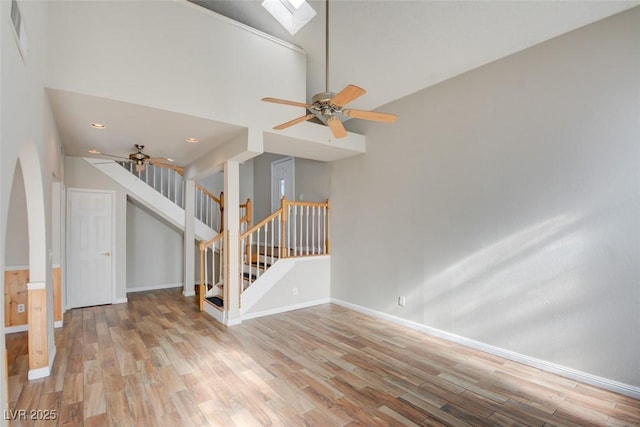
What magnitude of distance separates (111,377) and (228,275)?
6.14 ft

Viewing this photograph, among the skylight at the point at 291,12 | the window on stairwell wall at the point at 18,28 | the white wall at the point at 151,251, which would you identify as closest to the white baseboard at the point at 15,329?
the white wall at the point at 151,251

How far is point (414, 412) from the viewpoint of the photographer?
2.43 meters

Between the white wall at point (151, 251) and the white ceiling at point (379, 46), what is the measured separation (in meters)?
2.20

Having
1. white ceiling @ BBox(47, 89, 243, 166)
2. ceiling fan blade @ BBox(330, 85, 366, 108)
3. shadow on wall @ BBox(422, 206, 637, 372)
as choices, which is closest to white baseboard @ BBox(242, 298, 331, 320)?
shadow on wall @ BBox(422, 206, 637, 372)

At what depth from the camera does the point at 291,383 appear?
2854 mm

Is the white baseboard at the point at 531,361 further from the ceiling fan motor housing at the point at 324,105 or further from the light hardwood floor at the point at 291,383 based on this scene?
the ceiling fan motor housing at the point at 324,105

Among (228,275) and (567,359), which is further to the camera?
(228,275)

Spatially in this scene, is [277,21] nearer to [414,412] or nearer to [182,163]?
[182,163]

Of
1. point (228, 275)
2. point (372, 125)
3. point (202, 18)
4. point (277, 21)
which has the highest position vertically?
point (277, 21)

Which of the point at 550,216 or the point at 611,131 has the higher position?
the point at 611,131

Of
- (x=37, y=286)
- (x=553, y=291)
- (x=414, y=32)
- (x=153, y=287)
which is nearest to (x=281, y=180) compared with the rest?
(x=153, y=287)

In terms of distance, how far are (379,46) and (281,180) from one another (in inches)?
168

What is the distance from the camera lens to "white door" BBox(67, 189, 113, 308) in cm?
531

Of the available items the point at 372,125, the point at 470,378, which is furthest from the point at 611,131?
the point at 372,125
